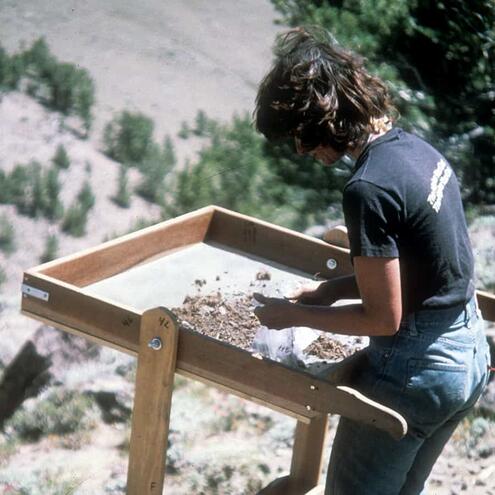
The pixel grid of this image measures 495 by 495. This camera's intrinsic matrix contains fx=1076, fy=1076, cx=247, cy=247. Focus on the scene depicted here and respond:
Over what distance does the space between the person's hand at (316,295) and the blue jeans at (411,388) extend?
319 millimetres

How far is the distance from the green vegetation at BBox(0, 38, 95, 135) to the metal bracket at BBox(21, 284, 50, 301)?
356 centimetres

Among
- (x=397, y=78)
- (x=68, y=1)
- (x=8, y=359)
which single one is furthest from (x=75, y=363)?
(x=68, y=1)

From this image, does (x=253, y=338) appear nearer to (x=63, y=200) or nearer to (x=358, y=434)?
(x=358, y=434)

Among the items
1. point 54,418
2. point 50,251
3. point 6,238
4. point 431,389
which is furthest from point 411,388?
point 6,238

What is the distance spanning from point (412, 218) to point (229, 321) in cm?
96

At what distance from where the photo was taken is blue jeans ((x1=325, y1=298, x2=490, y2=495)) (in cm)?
265

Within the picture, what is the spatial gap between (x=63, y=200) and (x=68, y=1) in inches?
109

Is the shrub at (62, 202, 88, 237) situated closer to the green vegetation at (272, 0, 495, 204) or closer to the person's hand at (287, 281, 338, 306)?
the green vegetation at (272, 0, 495, 204)

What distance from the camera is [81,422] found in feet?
14.3

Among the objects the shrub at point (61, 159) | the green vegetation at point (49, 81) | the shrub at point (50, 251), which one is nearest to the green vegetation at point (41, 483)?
the shrub at point (50, 251)

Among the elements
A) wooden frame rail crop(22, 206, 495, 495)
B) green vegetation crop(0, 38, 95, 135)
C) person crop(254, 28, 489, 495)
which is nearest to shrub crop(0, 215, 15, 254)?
green vegetation crop(0, 38, 95, 135)

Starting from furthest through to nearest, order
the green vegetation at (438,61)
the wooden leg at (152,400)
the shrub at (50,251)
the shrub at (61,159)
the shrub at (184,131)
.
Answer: the shrub at (184,131) → the shrub at (61,159) → the green vegetation at (438,61) → the shrub at (50,251) → the wooden leg at (152,400)

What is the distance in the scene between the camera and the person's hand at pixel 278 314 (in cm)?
271

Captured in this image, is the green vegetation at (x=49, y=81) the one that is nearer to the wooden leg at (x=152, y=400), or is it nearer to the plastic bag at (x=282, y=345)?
the wooden leg at (x=152, y=400)
